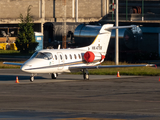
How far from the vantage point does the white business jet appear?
24.0m

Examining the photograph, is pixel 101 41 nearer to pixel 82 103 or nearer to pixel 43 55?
pixel 43 55

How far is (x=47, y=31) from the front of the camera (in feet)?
176

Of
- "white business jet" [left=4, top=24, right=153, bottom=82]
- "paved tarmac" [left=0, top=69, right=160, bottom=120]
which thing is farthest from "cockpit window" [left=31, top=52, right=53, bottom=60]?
"paved tarmac" [left=0, top=69, right=160, bottom=120]

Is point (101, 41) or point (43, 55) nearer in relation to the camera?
point (43, 55)

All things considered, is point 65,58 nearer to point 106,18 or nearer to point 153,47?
point 153,47

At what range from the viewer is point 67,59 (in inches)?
1024

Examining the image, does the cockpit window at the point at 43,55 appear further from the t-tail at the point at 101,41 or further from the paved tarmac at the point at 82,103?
the t-tail at the point at 101,41

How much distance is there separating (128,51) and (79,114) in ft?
99.2

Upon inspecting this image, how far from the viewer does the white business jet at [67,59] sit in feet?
78.9

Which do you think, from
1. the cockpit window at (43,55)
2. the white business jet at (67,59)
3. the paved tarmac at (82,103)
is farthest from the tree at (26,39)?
the paved tarmac at (82,103)

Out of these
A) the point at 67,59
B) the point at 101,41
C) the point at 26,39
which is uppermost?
the point at 101,41

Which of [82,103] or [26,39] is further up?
[26,39]

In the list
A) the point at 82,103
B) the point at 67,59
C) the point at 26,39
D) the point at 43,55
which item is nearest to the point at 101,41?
the point at 67,59

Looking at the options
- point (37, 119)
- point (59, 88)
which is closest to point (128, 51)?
point (59, 88)
